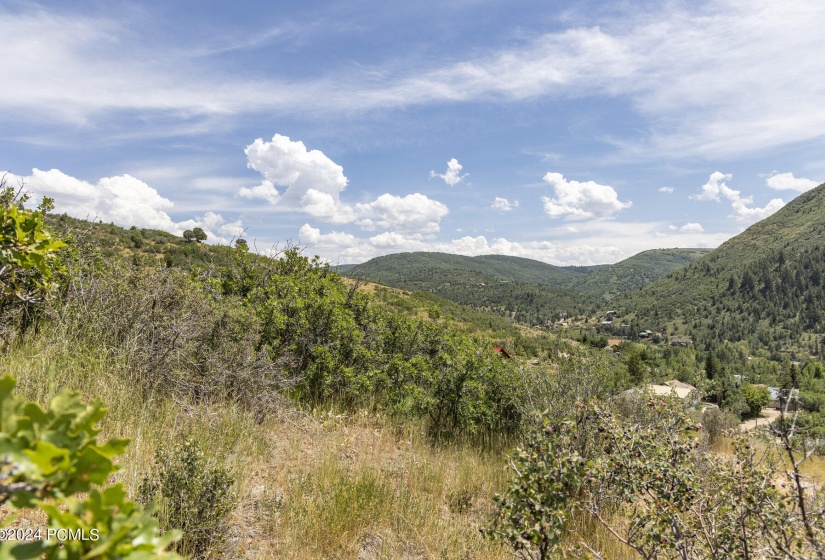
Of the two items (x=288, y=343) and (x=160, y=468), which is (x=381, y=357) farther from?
(x=160, y=468)

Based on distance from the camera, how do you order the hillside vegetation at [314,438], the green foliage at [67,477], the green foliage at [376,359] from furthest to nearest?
1. the green foliage at [376,359]
2. the hillside vegetation at [314,438]
3. the green foliage at [67,477]

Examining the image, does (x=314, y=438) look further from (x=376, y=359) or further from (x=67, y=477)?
(x=67, y=477)

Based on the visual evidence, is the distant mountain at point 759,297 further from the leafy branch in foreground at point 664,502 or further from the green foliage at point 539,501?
the green foliage at point 539,501

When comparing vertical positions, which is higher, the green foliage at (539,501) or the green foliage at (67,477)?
the green foliage at (67,477)

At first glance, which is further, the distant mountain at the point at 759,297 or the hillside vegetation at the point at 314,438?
the distant mountain at the point at 759,297

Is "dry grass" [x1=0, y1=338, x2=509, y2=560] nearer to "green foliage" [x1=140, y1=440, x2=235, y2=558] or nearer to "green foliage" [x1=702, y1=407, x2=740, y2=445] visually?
"green foliage" [x1=140, y1=440, x2=235, y2=558]

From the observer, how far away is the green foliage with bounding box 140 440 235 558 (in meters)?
2.95

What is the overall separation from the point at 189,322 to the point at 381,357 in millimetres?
3545

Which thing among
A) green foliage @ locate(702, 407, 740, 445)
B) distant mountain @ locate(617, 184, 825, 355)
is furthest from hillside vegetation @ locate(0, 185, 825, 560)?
distant mountain @ locate(617, 184, 825, 355)

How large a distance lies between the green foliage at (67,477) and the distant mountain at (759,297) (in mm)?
162480

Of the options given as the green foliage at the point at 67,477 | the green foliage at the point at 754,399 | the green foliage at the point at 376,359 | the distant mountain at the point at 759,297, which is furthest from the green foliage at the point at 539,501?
the distant mountain at the point at 759,297

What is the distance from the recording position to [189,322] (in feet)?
18.7

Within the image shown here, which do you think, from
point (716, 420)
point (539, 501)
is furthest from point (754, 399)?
point (539, 501)

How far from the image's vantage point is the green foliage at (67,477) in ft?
2.67
